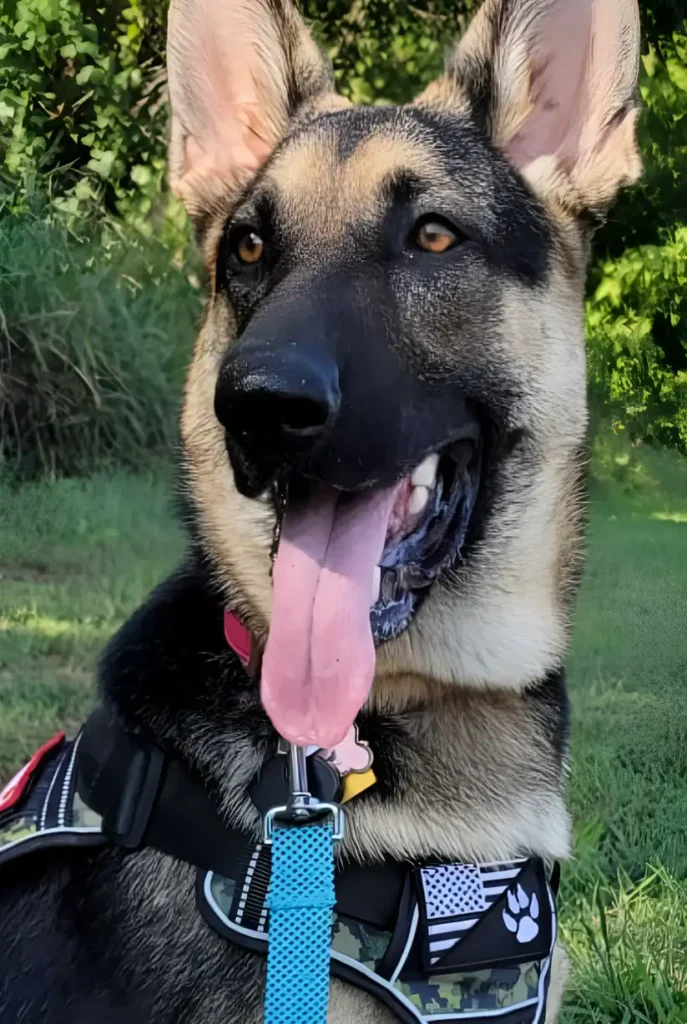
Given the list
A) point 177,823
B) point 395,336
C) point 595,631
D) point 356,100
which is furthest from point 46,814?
point 356,100

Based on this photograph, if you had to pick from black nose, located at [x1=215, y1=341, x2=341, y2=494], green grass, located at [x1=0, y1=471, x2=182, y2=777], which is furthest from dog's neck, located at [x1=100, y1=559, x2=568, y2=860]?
green grass, located at [x1=0, y1=471, x2=182, y2=777]

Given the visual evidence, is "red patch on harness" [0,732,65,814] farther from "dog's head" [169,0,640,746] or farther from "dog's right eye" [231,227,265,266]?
"dog's right eye" [231,227,265,266]

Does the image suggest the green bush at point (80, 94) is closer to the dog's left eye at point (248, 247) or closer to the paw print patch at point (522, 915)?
the dog's left eye at point (248, 247)

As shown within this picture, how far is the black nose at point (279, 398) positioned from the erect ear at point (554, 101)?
80 cm

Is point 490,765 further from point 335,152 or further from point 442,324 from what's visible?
point 335,152

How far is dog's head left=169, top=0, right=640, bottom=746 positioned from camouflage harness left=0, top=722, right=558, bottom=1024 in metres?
0.23

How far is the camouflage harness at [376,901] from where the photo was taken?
4.15 feet

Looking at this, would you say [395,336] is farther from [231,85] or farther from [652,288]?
[652,288]

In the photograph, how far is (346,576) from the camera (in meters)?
1.38

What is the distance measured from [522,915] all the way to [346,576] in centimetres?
57

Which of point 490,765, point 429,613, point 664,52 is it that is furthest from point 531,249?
point 664,52

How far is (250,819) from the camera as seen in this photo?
1341 mm

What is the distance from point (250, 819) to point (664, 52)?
2972 millimetres

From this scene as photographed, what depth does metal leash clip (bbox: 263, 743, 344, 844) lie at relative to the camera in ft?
3.89
